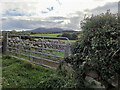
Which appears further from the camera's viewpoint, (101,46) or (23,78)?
(23,78)

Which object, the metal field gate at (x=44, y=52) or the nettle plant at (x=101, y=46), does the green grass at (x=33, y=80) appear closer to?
the nettle plant at (x=101, y=46)

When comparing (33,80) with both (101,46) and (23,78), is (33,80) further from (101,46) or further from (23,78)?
(101,46)

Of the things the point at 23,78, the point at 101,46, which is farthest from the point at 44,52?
the point at 101,46

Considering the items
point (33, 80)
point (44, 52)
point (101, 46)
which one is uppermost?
point (101, 46)

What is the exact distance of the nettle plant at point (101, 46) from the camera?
2.73 meters

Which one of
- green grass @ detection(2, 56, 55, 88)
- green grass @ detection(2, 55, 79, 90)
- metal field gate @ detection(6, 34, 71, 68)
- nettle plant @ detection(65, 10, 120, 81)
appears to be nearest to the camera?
nettle plant @ detection(65, 10, 120, 81)

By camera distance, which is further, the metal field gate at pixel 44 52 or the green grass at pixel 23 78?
the metal field gate at pixel 44 52

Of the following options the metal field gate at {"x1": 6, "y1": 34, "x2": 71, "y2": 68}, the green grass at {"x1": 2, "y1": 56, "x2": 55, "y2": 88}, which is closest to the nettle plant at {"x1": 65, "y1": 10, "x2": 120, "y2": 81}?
the metal field gate at {"x1": 6, "y1": 34, "x2": 71, "y2": 68}

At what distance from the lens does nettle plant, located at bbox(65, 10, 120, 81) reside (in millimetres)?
2732

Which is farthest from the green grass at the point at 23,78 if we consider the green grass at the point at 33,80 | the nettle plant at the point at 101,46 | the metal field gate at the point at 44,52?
the nettle plant at the point at 101,46

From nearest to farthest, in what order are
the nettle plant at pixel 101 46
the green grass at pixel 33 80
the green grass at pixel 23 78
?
1. the nettle plant at pixel 101 46
2. the green grass at pixel 33 80
3. the green grass at pixel 23 78

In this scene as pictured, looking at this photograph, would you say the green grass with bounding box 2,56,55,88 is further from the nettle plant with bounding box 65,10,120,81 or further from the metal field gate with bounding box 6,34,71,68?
the nettle plant with bounding box 65,10,120,81

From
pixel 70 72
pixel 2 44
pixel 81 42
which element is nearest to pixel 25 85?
pixel 70 72

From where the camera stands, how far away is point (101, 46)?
2.93m
